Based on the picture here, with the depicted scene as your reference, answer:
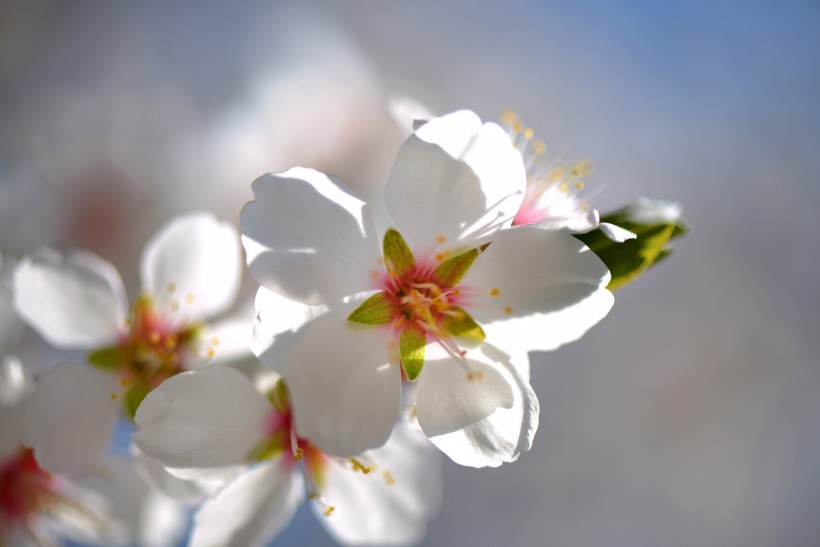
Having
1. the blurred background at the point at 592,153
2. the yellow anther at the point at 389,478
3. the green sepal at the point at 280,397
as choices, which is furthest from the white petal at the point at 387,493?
the blurred background at the point at 592,153

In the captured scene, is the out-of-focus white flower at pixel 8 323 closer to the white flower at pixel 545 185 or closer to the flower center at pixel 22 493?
the flower center at pixel 22 493

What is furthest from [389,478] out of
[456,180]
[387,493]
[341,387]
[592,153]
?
[592,153]

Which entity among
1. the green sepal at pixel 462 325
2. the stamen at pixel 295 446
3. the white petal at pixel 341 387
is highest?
the green sepal at pixel 462 325

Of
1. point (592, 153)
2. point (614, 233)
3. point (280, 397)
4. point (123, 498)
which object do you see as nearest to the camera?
point (614, 233)

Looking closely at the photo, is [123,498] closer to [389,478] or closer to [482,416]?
[389,478]

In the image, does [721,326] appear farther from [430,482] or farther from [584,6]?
[430,482]

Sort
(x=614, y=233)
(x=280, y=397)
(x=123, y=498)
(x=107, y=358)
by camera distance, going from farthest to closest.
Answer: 1. (x=123, y=498)
2. (x=107, y=358)
3. (x=280, y=397)
4. (x=614, y=233)

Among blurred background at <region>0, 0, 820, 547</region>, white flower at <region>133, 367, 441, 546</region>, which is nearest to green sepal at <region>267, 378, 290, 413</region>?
white flower at <region>133, 367, 441, 546</region>
